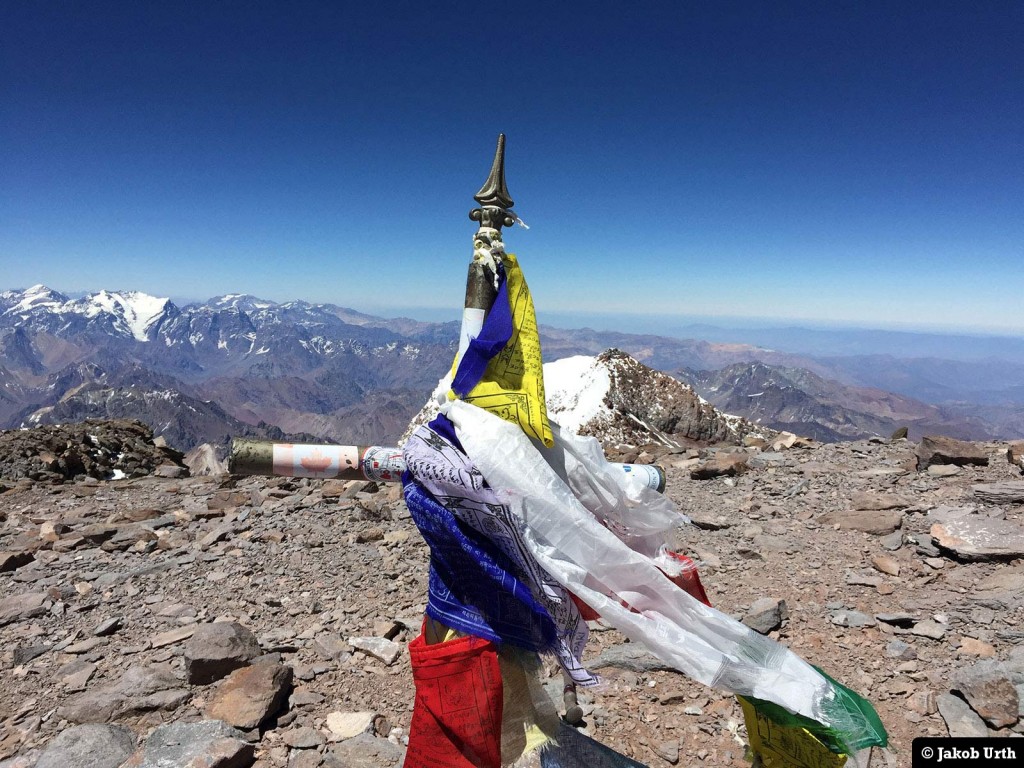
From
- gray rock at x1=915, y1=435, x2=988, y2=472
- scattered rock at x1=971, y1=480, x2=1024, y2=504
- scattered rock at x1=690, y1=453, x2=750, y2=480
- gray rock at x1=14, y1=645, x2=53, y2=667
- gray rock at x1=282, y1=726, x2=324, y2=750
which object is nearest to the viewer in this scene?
gray rock at x1=282, y1=726, x2=324, y2=750

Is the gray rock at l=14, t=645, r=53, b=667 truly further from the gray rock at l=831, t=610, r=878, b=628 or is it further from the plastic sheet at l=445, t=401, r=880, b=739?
the gray rock at l=831, t=610, r=878, b=628

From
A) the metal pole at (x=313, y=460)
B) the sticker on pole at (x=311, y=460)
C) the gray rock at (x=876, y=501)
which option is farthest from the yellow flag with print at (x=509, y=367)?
the gray rock at (x=876, y=501)

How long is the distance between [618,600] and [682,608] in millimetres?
277

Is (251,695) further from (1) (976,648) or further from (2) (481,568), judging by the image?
(1) (976,648)

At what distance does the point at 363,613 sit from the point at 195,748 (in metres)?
1.90

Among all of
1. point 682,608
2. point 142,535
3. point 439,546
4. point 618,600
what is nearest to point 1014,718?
point 682,608

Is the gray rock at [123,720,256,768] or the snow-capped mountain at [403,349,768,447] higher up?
the snow-capped mountain at [403,349,768,447]

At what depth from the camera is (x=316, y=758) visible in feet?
10.5

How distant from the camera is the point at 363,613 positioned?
4.88 m

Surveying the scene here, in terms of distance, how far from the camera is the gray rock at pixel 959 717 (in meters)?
3.21

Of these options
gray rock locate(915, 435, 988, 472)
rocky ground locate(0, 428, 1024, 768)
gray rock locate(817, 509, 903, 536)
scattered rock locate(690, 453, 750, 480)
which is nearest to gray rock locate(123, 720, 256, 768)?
rocky ground locate(0, 428, 1024, 768)

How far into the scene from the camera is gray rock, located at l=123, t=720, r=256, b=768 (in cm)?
292

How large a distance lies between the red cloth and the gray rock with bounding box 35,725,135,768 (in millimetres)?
2135

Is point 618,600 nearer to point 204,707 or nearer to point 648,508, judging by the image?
point 648,508
